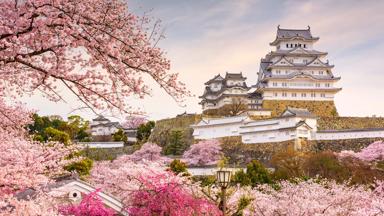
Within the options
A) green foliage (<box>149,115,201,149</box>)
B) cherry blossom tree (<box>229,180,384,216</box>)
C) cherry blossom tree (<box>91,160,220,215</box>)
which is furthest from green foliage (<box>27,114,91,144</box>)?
cherry blossom tree (<box>91,160,220,215</box>)

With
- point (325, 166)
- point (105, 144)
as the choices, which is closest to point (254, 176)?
point (325, 166)

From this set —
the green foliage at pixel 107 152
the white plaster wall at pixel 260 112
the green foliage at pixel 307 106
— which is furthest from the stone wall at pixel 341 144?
the green foliage at pixel 107 152

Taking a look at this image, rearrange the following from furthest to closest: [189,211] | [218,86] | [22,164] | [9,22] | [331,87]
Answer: [218,86]
[331,87]
[189,211]
[22,164]
[9,22]

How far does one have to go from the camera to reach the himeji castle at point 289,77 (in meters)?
49.0

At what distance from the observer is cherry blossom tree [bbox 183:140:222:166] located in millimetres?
39594

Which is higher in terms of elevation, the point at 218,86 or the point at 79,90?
the point at 218,86

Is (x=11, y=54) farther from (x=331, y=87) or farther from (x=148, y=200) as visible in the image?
(x=331, y=87)

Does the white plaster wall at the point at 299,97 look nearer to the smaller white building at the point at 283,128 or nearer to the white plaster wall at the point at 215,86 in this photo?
the smaller white building at the point at 283,128

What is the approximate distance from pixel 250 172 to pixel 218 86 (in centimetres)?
2642

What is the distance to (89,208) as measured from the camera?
11.0 meters

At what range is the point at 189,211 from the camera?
11164 millimetres

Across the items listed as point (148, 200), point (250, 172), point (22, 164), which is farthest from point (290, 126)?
point (22, 164)

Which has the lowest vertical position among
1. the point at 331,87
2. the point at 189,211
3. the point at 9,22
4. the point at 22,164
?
the point at 189,211

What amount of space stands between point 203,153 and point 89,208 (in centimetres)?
2943
